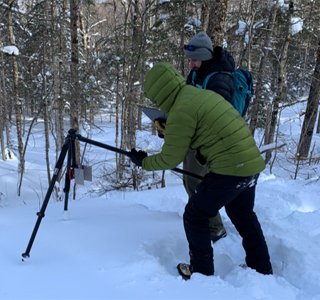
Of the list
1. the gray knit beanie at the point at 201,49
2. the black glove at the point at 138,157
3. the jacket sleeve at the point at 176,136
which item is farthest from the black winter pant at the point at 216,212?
the gray knit beanie at the point at 201,49

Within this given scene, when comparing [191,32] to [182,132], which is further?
[191,32]

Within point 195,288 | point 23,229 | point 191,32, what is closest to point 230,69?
point 195,288

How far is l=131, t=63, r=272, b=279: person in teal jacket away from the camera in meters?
1.82

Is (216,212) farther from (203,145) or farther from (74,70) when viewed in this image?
(74,70)

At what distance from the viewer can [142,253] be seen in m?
2.16

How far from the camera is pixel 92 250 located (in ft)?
7.13

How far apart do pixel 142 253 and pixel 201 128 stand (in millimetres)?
1166

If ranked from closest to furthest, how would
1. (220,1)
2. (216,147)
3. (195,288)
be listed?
(195,288)
(216,147)
(220,1)

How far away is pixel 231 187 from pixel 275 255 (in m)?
1.17

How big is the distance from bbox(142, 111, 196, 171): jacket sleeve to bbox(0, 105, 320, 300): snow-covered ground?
2.75 feet

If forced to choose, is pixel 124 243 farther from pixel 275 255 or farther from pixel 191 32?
pixel 191 32

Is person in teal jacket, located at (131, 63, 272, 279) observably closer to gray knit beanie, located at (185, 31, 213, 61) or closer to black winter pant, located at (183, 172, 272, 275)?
black winter pant, located at (183, 172, 272, 275)

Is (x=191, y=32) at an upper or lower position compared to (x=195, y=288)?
upper

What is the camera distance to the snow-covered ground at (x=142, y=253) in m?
1.68
